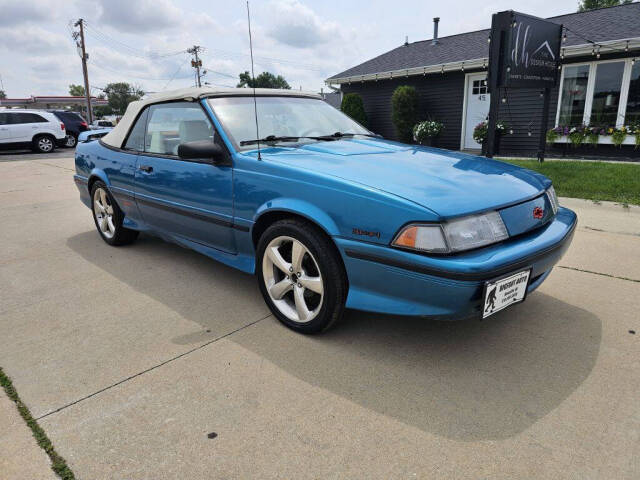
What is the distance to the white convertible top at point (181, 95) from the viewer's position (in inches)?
134

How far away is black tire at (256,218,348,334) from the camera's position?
2441 mm

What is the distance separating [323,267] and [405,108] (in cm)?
1211

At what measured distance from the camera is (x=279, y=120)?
11.1 feet

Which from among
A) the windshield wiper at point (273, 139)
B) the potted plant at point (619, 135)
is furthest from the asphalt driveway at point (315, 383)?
the potted plant at point (619, 135)

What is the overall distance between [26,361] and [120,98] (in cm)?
9237

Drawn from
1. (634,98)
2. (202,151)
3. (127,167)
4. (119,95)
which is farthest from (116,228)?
(119,95)

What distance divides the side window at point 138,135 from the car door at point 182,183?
0.27 ft

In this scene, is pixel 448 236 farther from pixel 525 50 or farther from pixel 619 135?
pixel 619 135

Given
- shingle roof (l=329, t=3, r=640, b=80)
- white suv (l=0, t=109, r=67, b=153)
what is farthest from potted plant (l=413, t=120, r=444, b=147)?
white suv (l=0, t=109, r=67, b=153)

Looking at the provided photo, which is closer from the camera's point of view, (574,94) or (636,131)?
(636,131)

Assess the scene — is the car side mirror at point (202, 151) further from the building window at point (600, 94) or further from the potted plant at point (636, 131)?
the building window at point (600, 94)

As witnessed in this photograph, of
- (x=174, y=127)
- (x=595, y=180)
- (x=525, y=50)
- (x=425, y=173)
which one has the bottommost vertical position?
(x=595, y=180)

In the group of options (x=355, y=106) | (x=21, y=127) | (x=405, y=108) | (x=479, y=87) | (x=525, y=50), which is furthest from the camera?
(x=21, y=127)

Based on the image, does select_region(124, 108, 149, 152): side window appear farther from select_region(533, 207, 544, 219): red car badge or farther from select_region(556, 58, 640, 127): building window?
select_region(556, 58, 640, 127): building window
